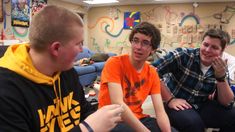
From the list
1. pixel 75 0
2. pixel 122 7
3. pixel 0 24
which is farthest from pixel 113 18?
pixel 0 24

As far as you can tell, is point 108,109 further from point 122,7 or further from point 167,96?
point 122,7

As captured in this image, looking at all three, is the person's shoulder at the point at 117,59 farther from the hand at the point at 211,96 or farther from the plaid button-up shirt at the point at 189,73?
the hand at the point at 211,96

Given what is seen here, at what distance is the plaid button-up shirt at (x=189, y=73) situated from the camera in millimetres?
1973

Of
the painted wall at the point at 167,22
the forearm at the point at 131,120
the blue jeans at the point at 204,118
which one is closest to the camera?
the forearm at the point at 131,120

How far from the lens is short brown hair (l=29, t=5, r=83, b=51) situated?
2.90 ft

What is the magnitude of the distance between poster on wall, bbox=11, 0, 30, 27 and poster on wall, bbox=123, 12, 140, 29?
338 centimetres

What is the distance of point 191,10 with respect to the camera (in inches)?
301

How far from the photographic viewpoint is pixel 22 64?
0.87 m

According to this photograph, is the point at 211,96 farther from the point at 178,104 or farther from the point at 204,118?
the point at 178,104

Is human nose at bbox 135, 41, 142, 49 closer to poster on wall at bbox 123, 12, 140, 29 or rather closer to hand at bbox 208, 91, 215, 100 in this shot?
hand at bbox 208, 91, 215, 100

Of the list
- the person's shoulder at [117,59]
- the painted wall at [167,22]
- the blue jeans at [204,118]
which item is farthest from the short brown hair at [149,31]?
the painted wall at [167,22]

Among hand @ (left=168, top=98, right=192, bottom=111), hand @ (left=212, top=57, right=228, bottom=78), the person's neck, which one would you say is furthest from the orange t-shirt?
the person's neck

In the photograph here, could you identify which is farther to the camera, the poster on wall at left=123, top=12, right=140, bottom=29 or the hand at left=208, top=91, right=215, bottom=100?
the poster on wall at left=123, top=12, right=140, bottom=29

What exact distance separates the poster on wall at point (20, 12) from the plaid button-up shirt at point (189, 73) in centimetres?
457
